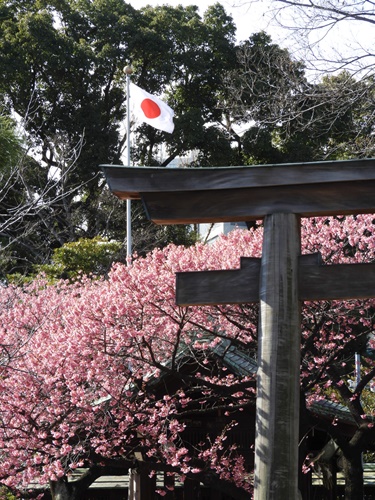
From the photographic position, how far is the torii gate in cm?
479

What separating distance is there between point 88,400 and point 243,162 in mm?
19875

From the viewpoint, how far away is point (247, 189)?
505 cm

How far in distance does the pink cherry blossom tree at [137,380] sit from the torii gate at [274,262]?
3.43 meters

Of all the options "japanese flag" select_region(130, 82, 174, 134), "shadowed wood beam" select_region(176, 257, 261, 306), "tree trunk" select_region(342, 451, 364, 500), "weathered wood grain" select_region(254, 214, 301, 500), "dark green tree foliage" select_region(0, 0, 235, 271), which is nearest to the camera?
"weathered wood grain" select_region(254, 214, 301, 500)

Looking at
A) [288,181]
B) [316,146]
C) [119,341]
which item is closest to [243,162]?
[316,146]

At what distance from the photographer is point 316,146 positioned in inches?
1027

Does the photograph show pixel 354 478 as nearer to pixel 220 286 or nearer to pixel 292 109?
pixel 292 109

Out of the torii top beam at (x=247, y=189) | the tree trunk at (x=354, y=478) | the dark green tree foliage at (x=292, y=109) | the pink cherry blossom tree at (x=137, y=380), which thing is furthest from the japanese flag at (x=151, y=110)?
the torii top beam at (x=247, y=189)

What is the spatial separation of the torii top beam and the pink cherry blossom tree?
3.45 m

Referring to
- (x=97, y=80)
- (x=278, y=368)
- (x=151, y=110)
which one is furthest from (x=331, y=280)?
(x=97, y=80)

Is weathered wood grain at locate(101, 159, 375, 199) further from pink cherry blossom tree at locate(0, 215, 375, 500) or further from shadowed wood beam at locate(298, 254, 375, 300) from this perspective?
pink cherry blossom tree at locate(0, 215, 375, 500)

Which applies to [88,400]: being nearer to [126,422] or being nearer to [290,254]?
[126,422]

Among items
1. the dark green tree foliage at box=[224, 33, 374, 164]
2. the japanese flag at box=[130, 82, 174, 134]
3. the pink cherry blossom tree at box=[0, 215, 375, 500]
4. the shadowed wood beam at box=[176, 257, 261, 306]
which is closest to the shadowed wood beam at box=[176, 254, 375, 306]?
the shadowed wood beam at box=[176, 257, 261, 306]

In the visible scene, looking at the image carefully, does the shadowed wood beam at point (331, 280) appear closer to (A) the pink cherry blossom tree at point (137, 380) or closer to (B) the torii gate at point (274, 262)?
(B) the torii gate at point (274, 262)
